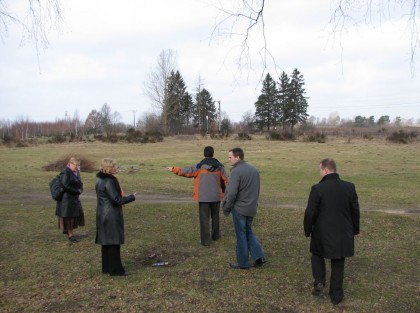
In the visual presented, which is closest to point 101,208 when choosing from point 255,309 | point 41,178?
point 255,309

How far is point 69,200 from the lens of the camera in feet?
28.5

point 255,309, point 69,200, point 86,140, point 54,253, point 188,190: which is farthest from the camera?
point 86,140

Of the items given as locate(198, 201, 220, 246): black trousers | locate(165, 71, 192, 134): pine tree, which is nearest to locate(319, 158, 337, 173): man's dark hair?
locate(198, 201, 220, 246): black trousers

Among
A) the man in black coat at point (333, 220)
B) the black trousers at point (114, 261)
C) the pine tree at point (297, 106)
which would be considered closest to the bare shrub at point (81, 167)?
the black trousers at point (114, 261)

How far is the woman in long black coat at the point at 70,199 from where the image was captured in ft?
28.0

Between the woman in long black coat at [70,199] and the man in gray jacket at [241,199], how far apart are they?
3.35m

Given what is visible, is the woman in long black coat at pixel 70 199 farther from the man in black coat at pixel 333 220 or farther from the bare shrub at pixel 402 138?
the bare shrub at pixel 402 138

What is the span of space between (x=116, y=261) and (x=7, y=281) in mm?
1566

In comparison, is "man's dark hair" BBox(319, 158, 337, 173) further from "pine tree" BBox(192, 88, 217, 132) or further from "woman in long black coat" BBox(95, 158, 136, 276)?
"pine tree" BBox(192, 88, 217, 132)

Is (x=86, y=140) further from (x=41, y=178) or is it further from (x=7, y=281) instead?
(x=7, y=281)

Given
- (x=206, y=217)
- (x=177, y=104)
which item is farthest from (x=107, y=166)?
(x=177, y=104)

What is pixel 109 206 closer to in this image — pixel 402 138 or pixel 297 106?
pixel 402 138

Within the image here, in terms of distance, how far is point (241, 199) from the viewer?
679 centimetres

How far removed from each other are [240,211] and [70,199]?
373 cm
